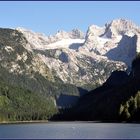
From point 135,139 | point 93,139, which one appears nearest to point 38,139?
point 93,139

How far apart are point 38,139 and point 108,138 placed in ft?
81.4

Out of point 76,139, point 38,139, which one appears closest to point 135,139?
point 76,139

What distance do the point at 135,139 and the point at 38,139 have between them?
115 ft

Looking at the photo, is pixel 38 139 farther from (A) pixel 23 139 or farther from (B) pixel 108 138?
(B) pixel 108 138

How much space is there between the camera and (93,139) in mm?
174000

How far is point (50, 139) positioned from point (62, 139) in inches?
166

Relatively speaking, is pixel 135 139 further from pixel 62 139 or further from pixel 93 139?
A: pixel 62 139

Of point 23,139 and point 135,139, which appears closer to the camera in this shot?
point 135,139

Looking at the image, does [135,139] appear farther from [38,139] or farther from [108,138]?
[38,139]

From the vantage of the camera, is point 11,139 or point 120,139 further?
point 11,139

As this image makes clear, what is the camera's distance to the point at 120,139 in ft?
561

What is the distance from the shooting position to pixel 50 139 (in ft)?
587

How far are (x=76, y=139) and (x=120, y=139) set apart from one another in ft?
51.5

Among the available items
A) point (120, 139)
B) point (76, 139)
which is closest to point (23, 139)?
point (76, 139)
